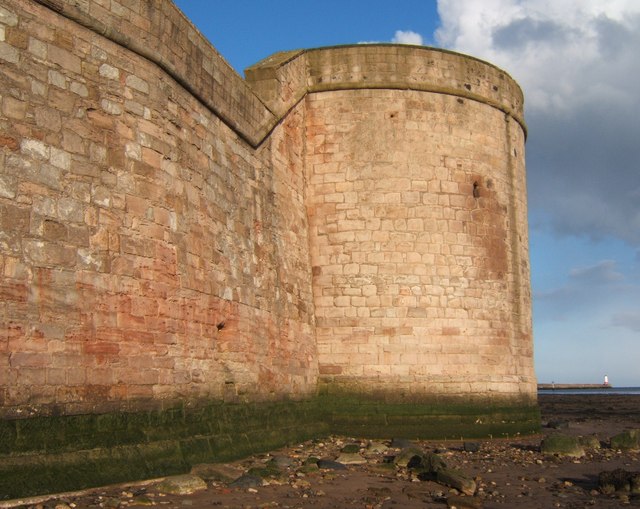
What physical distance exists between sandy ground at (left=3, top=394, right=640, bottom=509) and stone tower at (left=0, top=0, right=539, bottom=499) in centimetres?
Answer: 35

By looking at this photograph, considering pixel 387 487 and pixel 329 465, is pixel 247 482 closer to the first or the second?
pixel 387 487

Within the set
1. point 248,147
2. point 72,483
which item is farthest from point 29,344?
point 248,147

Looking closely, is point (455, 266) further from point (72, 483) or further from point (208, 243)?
point (72, 483)

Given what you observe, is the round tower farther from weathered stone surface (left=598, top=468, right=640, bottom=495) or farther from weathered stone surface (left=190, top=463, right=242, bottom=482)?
weathered stone surface (left=190, top=463, right=242, bottom=482)

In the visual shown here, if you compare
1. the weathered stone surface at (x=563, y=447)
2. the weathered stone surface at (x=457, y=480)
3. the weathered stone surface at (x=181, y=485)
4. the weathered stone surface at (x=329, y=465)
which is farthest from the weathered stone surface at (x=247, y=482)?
the weathered stone surface at (x=563, y=447)

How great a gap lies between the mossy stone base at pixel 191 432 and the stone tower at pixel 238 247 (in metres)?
0.03

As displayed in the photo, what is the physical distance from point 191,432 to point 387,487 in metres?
2.26

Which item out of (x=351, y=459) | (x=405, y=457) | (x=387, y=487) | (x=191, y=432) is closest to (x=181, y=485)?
(x=191, y=432)

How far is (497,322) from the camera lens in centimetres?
1402

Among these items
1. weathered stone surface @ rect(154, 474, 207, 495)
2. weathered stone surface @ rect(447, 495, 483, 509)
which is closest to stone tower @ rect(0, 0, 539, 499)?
weathered stone surface @ rect(154, 474, 207, 495)

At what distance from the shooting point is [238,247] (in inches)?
413

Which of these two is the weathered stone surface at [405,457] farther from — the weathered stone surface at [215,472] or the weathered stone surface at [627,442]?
the weathered stone surface at [627,442]

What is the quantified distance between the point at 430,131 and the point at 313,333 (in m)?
4.24

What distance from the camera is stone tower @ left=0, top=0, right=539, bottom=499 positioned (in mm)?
6934
